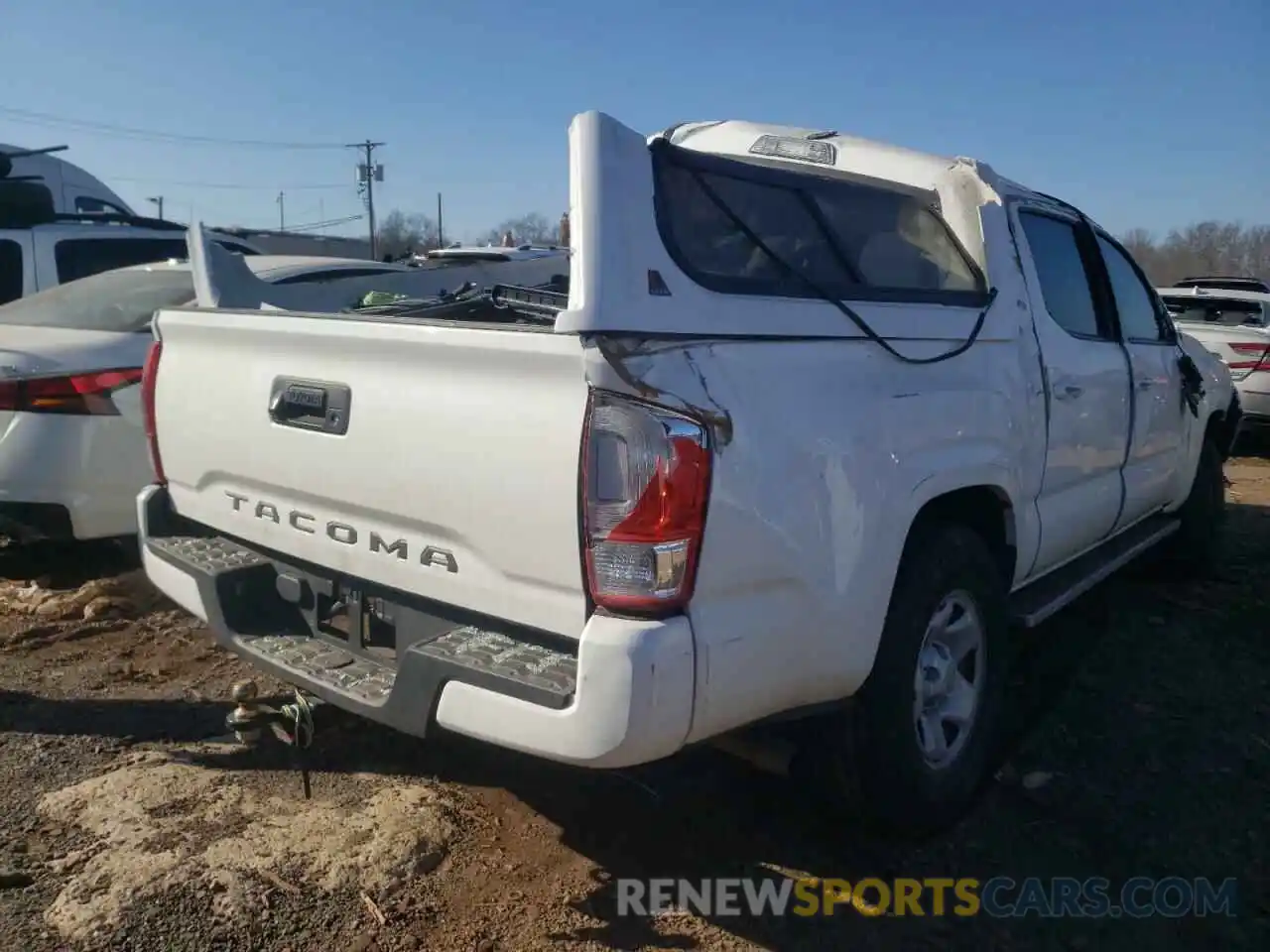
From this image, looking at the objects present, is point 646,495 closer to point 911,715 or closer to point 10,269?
point 911,715

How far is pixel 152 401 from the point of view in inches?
141

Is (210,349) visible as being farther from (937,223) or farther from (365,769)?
(937,223)

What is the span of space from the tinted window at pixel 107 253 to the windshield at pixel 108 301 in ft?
3.80

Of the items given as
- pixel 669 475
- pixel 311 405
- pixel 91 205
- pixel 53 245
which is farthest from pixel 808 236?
pixel 91 205

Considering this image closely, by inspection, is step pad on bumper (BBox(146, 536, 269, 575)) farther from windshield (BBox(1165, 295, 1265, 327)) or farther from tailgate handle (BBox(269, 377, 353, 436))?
windshield (BBox(1165, 295, 1265, 327))

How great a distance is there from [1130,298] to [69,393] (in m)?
4.77

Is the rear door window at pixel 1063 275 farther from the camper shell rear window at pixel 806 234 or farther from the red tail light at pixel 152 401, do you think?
the red tail light at pixel 152 401

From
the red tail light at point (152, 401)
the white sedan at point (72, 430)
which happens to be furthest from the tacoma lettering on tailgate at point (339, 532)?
the white sedan at point (72, 430)

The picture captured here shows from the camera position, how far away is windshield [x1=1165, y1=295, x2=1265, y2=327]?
37.9 ft

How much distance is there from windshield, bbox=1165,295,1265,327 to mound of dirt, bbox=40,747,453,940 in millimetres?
10890

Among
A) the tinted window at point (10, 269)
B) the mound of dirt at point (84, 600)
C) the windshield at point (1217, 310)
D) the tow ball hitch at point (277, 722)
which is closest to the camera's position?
the tow ball hitch at point (277, 722)

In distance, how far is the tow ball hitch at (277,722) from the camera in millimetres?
3133

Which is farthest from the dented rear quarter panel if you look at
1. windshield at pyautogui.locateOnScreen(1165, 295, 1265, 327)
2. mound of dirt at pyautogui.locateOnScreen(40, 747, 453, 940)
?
windshield at pyautogui.locateOnScreen(1165, 295, 1265, 327)

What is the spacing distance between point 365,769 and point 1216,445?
17.4ft
